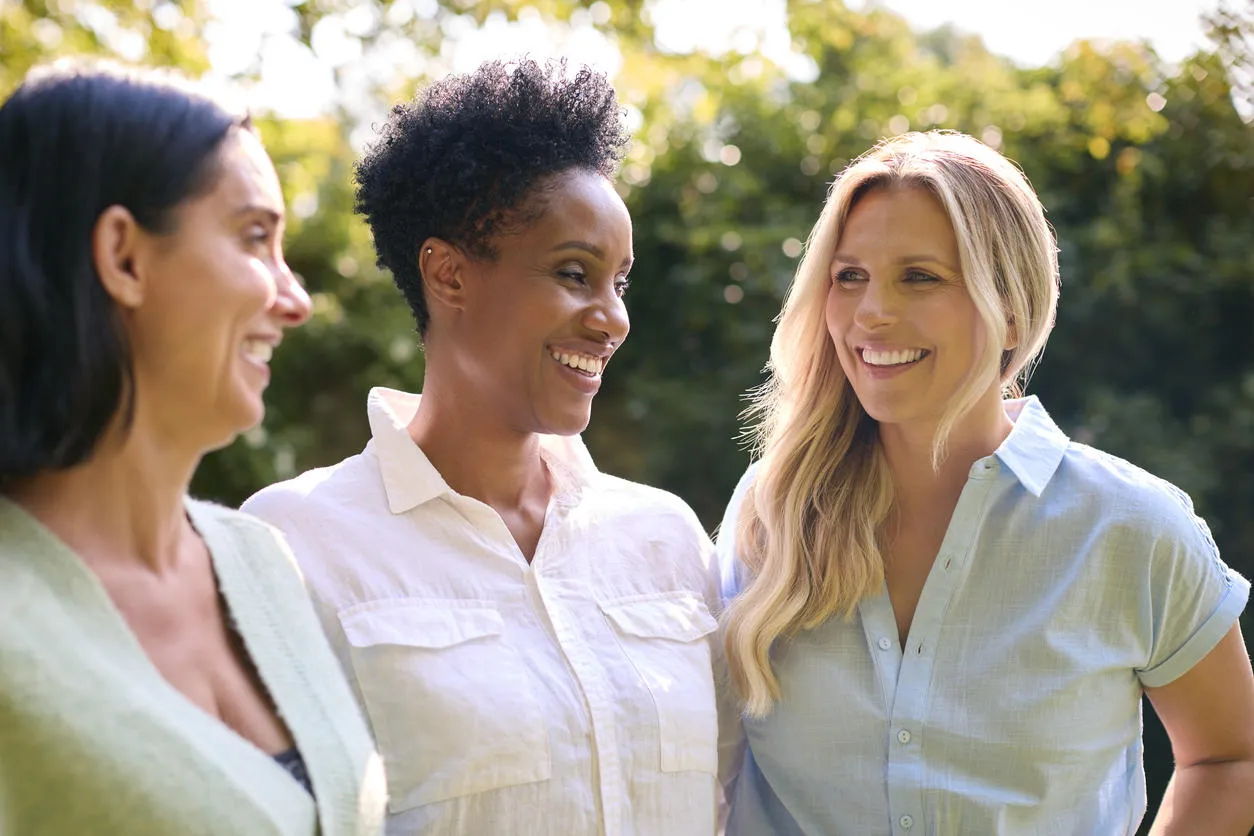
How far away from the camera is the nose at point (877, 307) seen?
2363 millimetres

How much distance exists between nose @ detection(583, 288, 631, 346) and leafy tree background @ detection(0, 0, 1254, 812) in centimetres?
245

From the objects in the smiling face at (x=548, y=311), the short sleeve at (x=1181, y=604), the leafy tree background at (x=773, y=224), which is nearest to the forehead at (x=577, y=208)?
the smiling face at (x=548, y=311)

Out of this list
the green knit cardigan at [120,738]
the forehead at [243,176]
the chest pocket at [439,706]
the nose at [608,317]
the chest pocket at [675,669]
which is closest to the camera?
the green knit cardigan at [120,738]

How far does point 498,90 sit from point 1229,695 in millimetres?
1685

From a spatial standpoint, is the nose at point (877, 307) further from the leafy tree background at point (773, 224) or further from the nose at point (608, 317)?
the leafy tree background at point (773, 224)

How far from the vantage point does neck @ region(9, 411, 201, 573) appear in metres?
1.50

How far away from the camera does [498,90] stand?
7.66 ft

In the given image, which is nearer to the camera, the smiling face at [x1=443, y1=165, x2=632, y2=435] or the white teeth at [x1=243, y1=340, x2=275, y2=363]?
the white teeth at [x1=243, y1=340, x2=275, y2=363]

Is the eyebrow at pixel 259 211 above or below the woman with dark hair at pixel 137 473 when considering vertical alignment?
above

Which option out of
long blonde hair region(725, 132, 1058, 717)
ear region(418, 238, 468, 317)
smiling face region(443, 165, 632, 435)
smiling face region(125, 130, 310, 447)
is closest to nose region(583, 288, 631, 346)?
smiling face region(443, 165, 632, 435)

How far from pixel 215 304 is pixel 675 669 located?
1074 mm

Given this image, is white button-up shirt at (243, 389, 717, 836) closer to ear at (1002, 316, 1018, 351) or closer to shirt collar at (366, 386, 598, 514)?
shirt collar at (366, 386, 598, 514)

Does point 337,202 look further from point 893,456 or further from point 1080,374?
point 893,456

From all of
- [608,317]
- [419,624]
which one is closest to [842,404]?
[608,317]
